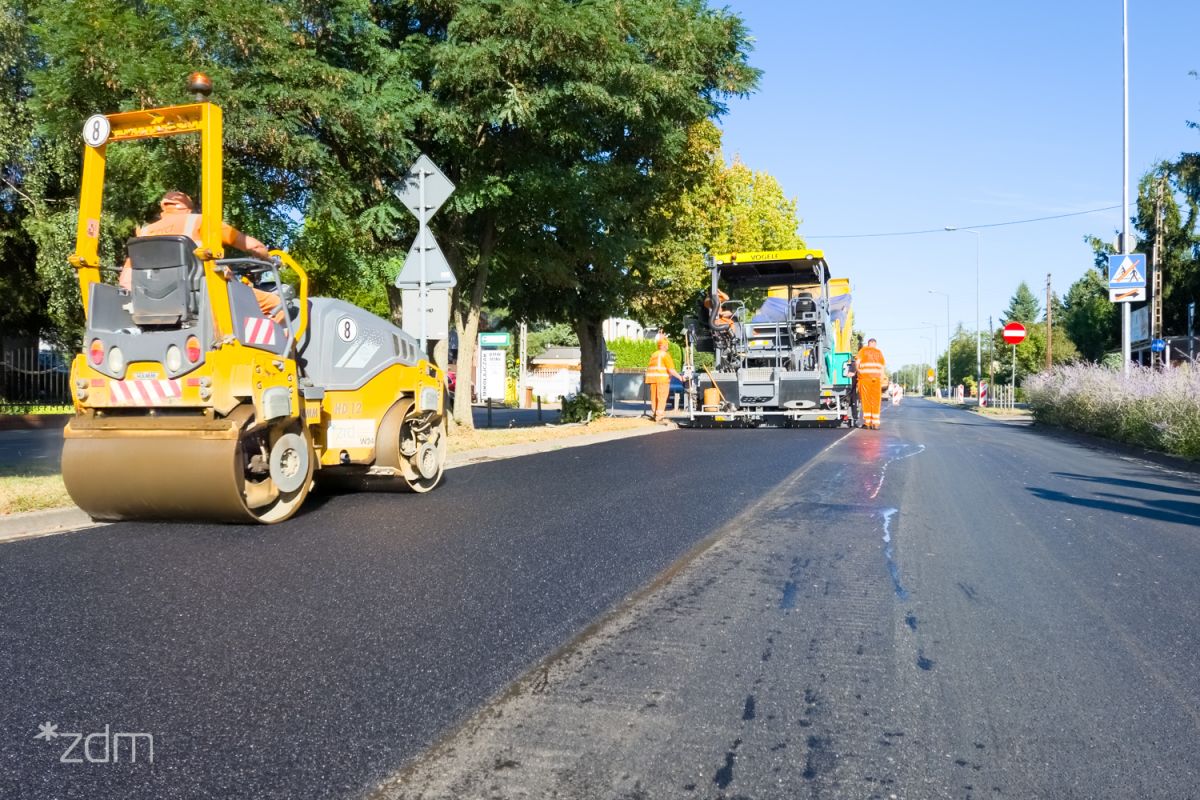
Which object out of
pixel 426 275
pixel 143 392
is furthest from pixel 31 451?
pixel 143 392

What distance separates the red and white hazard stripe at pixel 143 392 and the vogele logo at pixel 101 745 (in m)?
3.43

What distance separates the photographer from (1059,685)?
3650mm

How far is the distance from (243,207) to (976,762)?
489 inches

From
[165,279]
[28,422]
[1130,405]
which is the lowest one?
[28,422]

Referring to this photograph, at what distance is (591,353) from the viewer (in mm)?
26234

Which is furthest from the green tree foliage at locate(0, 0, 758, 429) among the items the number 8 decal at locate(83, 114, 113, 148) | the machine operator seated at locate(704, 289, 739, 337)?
the number 8 decal at locate(83, 114, 113, 148)

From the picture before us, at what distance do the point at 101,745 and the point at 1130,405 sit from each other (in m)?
18.8

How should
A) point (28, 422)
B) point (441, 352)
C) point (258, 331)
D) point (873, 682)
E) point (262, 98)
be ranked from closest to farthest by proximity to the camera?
point (873, 682), point (258, 331), point (262, 98), point (441, 352), point (28, 422)

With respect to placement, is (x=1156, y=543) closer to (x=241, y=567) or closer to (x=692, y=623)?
(x=692, y=623)

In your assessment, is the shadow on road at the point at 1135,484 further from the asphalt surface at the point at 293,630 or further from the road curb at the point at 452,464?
the road curb at the point at 452,464

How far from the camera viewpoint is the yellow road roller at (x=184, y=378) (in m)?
6.20

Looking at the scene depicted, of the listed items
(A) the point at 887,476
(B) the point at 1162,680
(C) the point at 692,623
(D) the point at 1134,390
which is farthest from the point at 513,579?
(D) the point at 1134,390

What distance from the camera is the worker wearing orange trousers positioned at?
20.1m

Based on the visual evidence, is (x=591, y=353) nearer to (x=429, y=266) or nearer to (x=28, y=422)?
(x=28, y=422)
